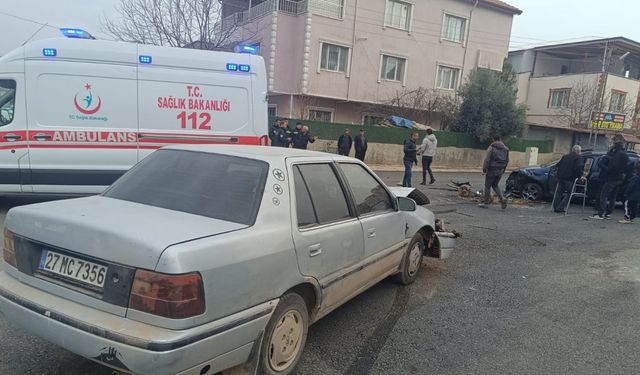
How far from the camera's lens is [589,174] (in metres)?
11.2

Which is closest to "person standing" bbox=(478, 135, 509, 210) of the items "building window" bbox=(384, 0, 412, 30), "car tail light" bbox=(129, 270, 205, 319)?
"car tail light" bbox=(129, 270, 205, 319)

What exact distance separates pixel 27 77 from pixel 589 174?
1215cm

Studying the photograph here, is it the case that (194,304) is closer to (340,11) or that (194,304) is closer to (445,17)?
(340,11)

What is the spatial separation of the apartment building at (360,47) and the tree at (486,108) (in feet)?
9.21

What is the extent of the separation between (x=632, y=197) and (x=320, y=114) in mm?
16566

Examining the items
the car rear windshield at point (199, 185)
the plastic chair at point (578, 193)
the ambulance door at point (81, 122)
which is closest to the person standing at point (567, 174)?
the plastic chair at point (578, 193)

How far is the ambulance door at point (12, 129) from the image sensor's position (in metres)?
6.66

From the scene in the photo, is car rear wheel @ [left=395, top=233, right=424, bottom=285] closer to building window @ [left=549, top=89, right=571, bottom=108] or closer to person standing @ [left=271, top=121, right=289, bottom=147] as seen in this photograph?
person standing @ [left=271, top=121, right=289, bottom=147]

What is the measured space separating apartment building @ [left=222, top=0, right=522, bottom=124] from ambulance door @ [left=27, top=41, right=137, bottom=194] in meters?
15.7

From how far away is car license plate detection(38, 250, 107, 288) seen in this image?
90.8 inches

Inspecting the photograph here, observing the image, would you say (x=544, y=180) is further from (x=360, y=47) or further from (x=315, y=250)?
(x=360, y=47)

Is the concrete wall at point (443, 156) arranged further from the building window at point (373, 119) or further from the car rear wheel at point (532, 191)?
the car rear wheel at point (532, 191)

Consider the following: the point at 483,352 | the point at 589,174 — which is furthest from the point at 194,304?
the point at 589,174

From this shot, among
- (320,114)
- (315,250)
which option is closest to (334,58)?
(320,114)
